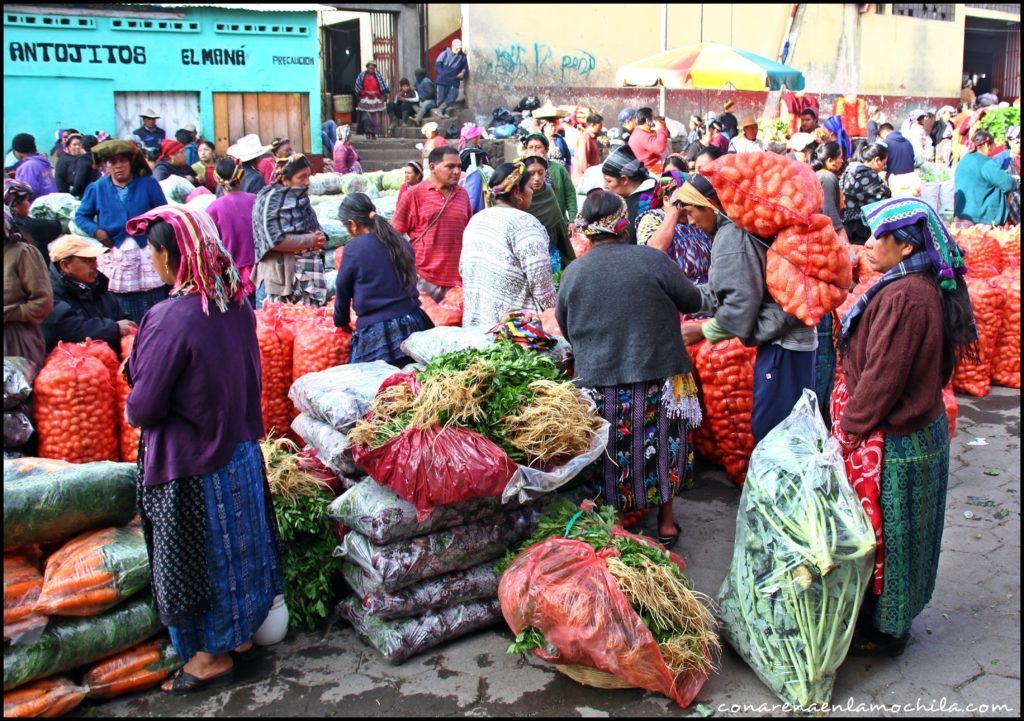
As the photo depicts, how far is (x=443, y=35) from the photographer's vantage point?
20.2 meters

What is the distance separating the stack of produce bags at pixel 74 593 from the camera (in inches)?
123

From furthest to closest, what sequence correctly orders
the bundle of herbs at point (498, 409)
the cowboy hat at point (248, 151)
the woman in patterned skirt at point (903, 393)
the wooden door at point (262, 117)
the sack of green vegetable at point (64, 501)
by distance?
the wooden door at point (262, 117) < the cowboy hat at point (248, 151) < the bundle of herbs at point (498, 409) < the sack of green vegetable at point (64, 501) < the woman in patterned skirt at point (903, 393)

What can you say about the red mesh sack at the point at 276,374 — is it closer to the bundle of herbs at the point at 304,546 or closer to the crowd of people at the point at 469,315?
the crowd of people at the point at 469,315

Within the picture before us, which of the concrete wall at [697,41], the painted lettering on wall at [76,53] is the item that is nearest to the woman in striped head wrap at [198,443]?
the painted lettering on wall at [76,53]

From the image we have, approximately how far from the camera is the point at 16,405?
4.56m

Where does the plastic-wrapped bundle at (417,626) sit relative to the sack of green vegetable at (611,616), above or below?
below

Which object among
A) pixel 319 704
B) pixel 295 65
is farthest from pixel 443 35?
pixel 319 704

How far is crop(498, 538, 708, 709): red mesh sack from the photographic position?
3100 mm

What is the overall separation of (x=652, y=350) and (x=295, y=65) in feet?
43.7

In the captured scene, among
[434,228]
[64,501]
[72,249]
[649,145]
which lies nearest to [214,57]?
[649,145]

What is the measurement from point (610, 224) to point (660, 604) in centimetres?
171

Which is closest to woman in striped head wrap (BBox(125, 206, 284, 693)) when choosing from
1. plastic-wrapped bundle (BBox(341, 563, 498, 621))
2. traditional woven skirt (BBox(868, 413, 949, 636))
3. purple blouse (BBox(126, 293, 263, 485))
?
purple blouse (BBox(126, 293, 263, 485))

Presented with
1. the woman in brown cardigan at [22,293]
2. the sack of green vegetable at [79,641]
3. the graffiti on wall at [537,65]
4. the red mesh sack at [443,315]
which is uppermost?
the graffiti on wall at [537,65]

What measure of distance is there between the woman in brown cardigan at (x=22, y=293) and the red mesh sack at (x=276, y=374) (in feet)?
3.71
